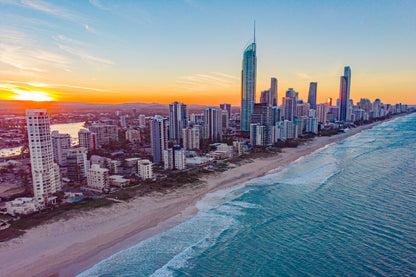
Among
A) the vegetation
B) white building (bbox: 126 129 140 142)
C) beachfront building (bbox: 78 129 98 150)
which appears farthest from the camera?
white building (bbox: 126 129 140 142)

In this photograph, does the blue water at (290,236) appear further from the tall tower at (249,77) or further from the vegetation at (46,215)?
the tall tower at (249,77)

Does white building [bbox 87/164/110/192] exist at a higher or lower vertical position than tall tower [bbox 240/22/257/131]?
lower

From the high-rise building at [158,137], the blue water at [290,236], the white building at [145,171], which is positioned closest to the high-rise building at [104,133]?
the high-rise building at [158,137]

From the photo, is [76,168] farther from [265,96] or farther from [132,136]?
[265,96]

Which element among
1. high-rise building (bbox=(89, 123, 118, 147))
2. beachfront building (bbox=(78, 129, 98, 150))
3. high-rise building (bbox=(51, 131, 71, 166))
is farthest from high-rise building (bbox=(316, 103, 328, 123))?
high-rise building (bbox=(51, 131, 71, 166))

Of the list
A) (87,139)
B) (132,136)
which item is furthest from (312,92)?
(87,139)

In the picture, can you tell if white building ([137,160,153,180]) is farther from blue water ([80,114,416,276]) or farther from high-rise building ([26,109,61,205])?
high-rise building ([26,109,61,205])

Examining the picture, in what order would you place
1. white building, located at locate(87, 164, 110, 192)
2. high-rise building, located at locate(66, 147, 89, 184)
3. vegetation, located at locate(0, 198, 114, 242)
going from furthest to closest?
1. high-rise building, located at locate(66, 147, 89, 184)
2. white building, located at locate(87, 164, 110, 192)
3. vegetation, located at locate(0, 198, 114, 242)
